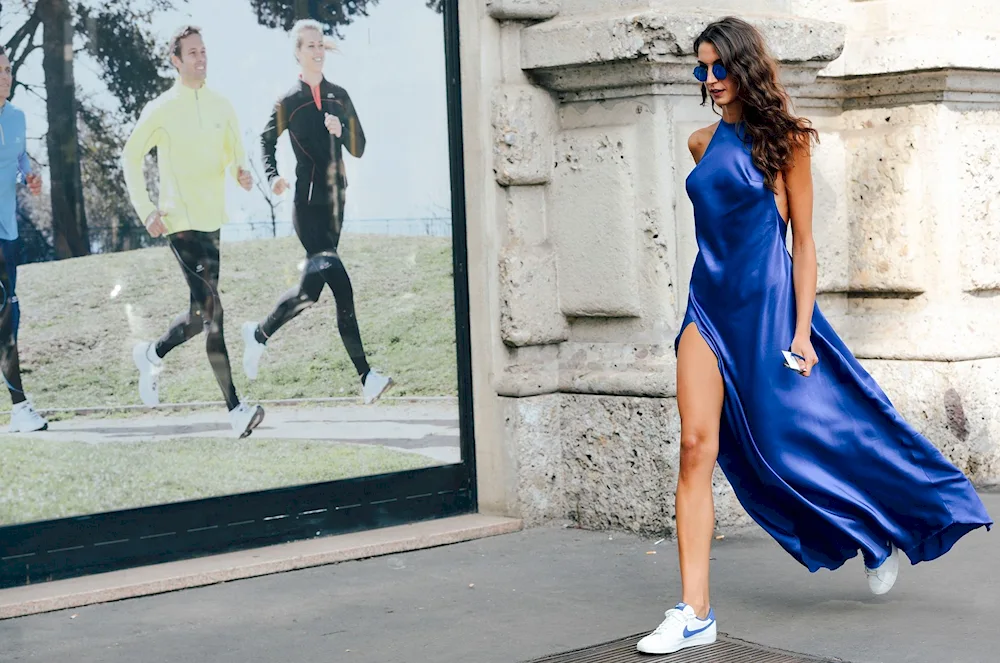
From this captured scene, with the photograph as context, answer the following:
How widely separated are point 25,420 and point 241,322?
97 centimetres

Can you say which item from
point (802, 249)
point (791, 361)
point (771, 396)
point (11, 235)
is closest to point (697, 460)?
point (771, 396)

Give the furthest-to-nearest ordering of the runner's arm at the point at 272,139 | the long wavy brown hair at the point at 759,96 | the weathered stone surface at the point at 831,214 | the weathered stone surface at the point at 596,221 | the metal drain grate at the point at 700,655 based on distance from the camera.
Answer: the weathered stone surface at the point at 831,214, the weathered stone surface at the point at 596,221, the runner's arm at the point at 272,139, the long wavy brown hair at the point at 759,96, the metal drain grate at the point at 700,655

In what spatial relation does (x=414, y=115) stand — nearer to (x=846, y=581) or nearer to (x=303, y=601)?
(x=303, y=601)

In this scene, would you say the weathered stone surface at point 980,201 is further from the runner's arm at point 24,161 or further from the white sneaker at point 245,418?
the runner's arm at point 24,161

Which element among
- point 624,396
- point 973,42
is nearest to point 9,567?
point 624,396

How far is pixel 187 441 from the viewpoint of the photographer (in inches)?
231

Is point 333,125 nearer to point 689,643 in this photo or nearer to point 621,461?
point 621,461

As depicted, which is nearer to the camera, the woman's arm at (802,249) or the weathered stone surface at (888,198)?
the woman's arm at (802,249)

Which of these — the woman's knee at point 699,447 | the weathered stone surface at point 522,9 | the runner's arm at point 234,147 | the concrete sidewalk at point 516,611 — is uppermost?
the weathered stone surface at point 522,9

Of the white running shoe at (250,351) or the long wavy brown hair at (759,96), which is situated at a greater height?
the long wavy brown hair at (759,96)

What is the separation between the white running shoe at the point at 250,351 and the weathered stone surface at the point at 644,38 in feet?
5.39

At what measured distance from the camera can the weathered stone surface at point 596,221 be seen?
6.22 m

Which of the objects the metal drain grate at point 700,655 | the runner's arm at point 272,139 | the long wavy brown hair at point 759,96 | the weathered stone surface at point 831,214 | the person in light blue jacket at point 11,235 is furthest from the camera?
the weathered stone surface at point 831,214

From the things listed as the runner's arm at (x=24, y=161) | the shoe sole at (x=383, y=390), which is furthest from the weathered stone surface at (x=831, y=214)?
the runner's arm at (x=24, y=161)
